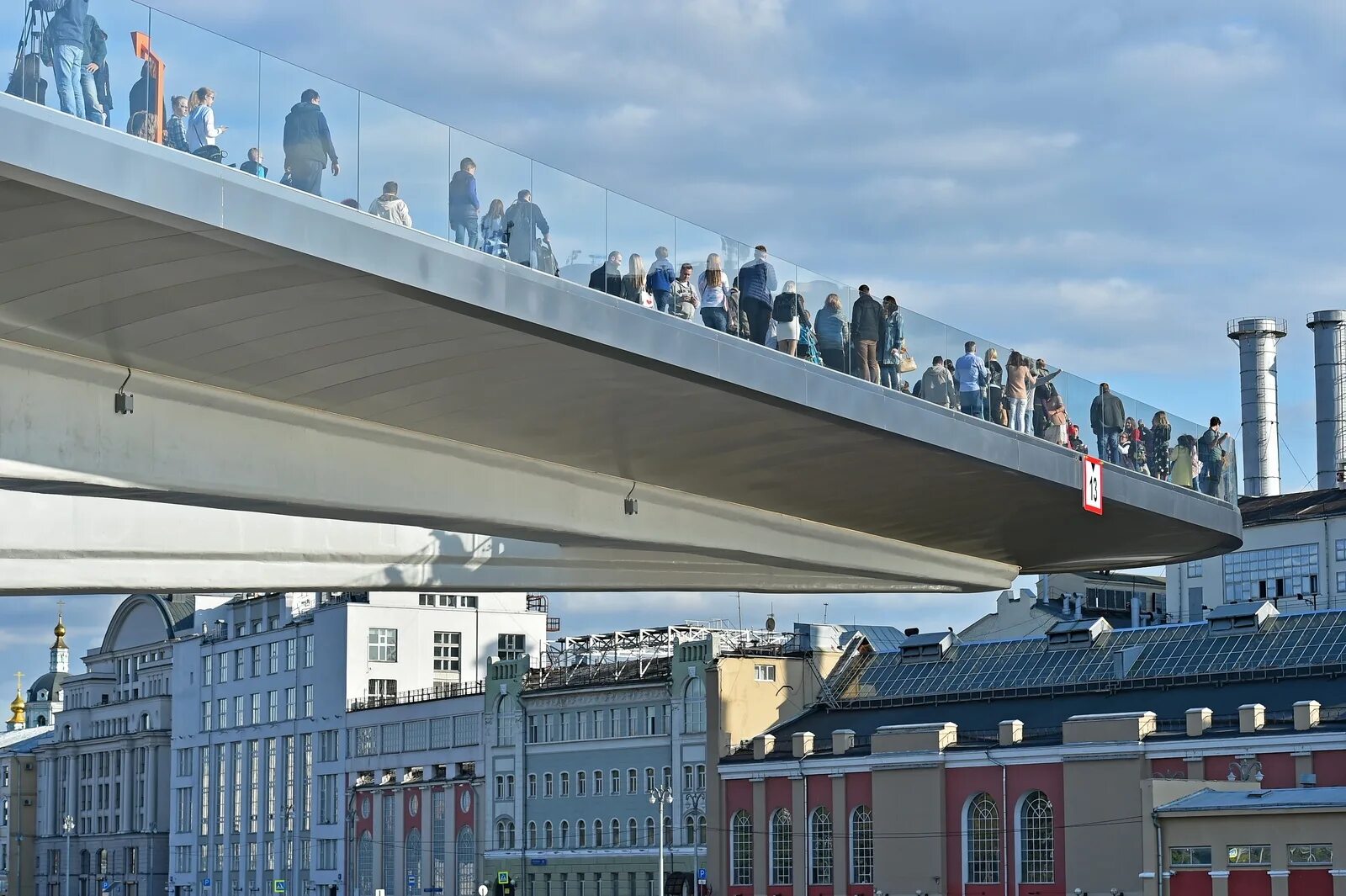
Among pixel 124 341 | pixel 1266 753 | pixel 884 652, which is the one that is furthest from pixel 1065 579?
pixel 124 341

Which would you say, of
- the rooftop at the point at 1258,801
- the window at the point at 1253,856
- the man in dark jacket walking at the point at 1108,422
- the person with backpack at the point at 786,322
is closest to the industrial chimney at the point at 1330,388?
the rooftop at the point at 1258,801

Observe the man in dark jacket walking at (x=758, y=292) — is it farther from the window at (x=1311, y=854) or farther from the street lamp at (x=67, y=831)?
the street lamp at (x=67, y=831)

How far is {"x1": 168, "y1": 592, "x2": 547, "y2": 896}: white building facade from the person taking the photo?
115m

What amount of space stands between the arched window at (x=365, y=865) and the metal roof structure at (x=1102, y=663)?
3210 centimetres

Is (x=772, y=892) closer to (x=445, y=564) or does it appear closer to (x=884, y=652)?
(x=884, y=652)

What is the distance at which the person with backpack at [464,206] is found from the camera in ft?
60.0

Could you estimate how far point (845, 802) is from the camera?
7838 centimetres

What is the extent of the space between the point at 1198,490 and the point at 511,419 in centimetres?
1323

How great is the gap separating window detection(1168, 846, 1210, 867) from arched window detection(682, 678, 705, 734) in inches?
1369

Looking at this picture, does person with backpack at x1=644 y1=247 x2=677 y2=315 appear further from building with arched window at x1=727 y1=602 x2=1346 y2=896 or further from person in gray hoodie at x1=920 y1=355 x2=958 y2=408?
building with arched window at x1=727 y1=602 x2=1346 y2=896

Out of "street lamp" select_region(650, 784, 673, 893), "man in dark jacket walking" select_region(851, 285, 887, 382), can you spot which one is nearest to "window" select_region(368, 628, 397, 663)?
"street lamp" select_region(650, 784, 673, 893)

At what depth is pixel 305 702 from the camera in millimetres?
119312

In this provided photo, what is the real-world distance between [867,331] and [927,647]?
214 feet

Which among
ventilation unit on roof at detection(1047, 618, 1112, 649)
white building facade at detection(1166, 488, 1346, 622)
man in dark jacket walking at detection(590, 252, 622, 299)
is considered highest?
white building facade at detection(1166, 488, 1346, 622)
